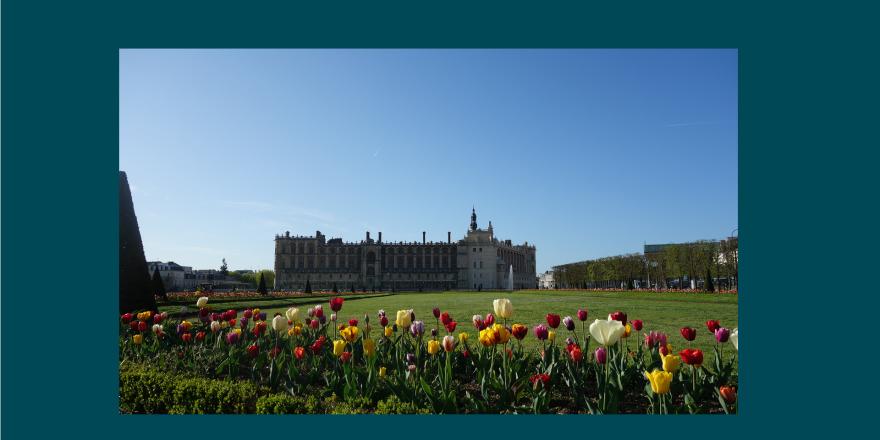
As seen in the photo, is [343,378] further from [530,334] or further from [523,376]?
[530,334]

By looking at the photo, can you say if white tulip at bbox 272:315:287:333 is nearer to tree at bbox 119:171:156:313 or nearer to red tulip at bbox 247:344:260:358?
red tulip at bbox 247:344:260:358

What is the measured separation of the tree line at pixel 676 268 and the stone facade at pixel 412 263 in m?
26.3

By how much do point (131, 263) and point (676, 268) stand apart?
74.9 ft

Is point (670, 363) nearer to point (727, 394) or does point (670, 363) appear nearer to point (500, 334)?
point (727, 394)

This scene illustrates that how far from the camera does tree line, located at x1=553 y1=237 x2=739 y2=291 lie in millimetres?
19938

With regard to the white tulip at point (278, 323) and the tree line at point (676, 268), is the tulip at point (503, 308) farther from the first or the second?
the tree line at point (676, 268)

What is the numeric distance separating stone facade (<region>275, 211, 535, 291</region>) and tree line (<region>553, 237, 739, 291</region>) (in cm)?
2634

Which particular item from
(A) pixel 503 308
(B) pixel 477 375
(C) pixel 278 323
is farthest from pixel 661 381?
(C) pixel 278 323

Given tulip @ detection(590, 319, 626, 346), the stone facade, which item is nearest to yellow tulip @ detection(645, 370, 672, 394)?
tulip @ detection(590, 319, 626, 346)

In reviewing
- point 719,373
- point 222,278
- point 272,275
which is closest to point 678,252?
point 222,278

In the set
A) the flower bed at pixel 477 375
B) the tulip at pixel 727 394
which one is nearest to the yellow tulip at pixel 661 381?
the flower bed at pixel 477 375

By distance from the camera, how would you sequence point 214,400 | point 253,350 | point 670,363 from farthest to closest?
point 253,350 < point 214,400 < point 670,363

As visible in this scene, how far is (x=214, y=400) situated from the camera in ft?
14.0

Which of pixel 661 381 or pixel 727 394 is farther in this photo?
pixel 727 394
